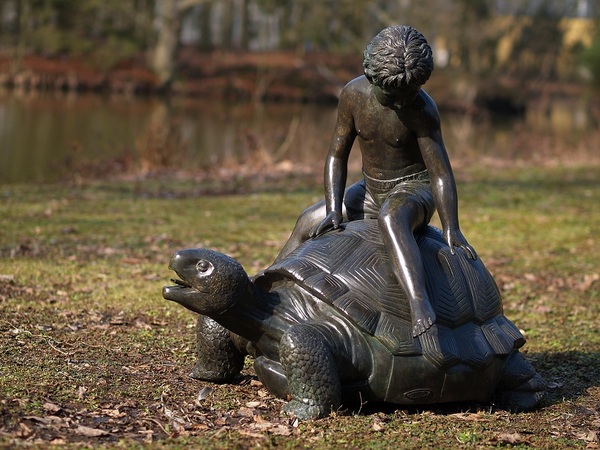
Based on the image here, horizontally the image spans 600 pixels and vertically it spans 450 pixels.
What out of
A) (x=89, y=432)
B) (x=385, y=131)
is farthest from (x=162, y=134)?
(x=89, y=432)

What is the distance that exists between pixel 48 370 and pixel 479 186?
10054 millimetres

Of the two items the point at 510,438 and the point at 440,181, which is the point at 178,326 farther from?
the point at 510,438

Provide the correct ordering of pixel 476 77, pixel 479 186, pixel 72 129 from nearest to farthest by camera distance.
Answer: pixel 479 186 → pixel 72 129 → pixel 476 77

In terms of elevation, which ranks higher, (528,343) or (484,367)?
(484,367)

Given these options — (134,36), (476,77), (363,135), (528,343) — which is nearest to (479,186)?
(528,343)

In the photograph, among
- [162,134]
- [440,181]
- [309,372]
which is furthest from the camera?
[162,134]

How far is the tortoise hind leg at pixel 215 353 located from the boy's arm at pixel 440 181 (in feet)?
4.45

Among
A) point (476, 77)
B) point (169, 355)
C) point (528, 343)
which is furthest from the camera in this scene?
point (476, 77)

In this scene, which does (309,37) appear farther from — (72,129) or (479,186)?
(479,186)

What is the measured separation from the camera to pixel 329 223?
5.19 m

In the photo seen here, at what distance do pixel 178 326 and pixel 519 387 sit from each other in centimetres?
250

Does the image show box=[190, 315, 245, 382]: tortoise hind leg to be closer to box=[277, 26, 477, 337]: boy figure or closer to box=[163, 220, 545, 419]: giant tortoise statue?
box=[163, 220, 545, 419]: giant tortoise statue

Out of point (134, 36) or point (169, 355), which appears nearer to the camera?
point (169, 355)

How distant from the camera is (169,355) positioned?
18.7 ft
